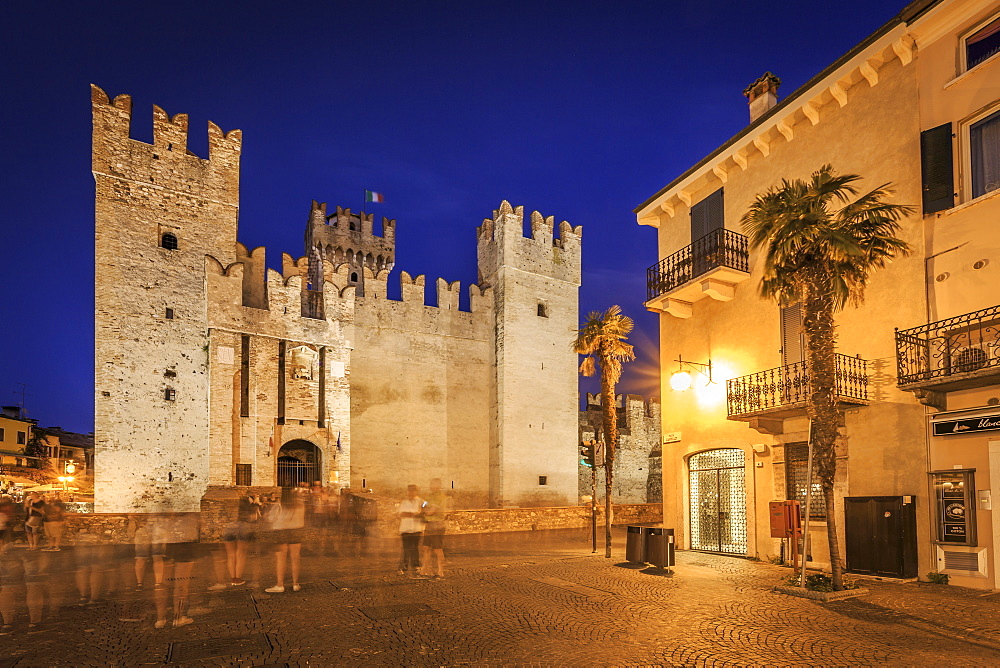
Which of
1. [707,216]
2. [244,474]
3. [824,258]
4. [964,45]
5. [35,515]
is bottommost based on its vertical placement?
[244,474]

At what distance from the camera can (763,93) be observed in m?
18.9

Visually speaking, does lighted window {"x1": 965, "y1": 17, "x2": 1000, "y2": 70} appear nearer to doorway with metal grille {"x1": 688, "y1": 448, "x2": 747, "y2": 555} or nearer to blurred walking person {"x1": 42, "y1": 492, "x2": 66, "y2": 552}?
doorway with metal grille {"x1": 688, "y1": 448, "x2": 747, "y2": 555}

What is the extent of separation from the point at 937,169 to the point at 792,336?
441cm

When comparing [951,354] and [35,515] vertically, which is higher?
[951,354]

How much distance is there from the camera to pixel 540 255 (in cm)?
3609

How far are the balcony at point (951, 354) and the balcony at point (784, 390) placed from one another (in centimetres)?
87

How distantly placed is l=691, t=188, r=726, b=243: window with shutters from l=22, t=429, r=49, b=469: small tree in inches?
2120

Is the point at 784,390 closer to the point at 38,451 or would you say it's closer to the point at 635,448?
the point at 635,448

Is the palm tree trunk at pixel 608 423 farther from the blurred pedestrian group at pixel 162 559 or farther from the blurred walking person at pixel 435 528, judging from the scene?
the blurred walking person at pixel 435 528

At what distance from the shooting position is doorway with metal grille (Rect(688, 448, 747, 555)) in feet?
55.4

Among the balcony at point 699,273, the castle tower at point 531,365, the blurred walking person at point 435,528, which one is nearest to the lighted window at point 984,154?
the balcony at point 699,273

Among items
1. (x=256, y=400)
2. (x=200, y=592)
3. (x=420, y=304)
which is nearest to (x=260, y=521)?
(x=200, y=592)

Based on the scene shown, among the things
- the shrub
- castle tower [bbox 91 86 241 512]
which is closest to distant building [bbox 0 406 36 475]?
castle tower [bbox 91 86 241 512]

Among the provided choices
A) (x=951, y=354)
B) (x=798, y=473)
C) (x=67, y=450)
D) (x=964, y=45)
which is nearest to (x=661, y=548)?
(x=798, y=473)
